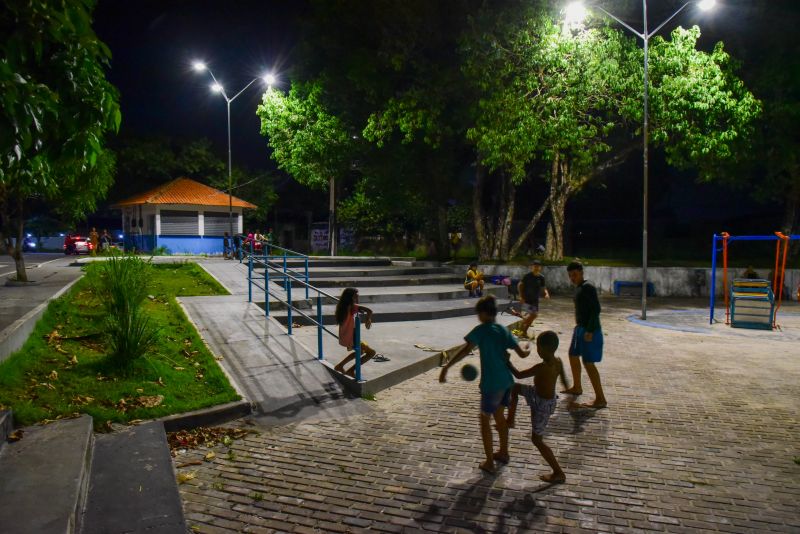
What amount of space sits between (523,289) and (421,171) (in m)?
13.5

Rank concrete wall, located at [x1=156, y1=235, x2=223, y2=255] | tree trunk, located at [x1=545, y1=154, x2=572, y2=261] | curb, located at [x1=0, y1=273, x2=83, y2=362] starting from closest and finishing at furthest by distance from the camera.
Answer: curb, located at [x1=0, y1=273, x2=83, y2=362], tree trunk, located at [x1=545, y1=154, x2=572, y2=261], concrete wall, located at [x1=156, y1=235, x2=223, y2=255]

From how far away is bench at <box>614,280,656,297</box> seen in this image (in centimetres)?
2028

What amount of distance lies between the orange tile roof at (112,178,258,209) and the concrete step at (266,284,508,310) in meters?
19.2

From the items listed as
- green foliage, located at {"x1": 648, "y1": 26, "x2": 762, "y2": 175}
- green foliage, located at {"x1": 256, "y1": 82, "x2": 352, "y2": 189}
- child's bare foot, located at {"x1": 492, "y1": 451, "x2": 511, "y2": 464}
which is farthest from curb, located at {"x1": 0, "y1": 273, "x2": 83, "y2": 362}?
green foliage, located at {"x1": 648, "y1": 26, "x2": 762, "y2": 175}

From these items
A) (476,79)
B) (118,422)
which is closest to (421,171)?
(476,79)

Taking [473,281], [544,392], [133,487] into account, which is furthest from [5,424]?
[473,281]

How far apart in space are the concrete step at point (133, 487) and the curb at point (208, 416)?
0.26m

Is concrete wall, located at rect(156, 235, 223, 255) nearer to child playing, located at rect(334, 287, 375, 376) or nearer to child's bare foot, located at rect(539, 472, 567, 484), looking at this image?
child playing, located at rect(334, 287, 375, 376)

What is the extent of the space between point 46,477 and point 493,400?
3.41 meters

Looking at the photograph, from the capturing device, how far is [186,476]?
4707 millimetres

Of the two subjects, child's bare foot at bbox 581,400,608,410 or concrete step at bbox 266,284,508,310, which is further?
concrete step at bbox 266,284,508,310

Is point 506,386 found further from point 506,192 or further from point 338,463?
point 506,192

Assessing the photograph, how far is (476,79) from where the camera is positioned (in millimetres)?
18484

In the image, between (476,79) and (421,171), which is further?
(421,171)
